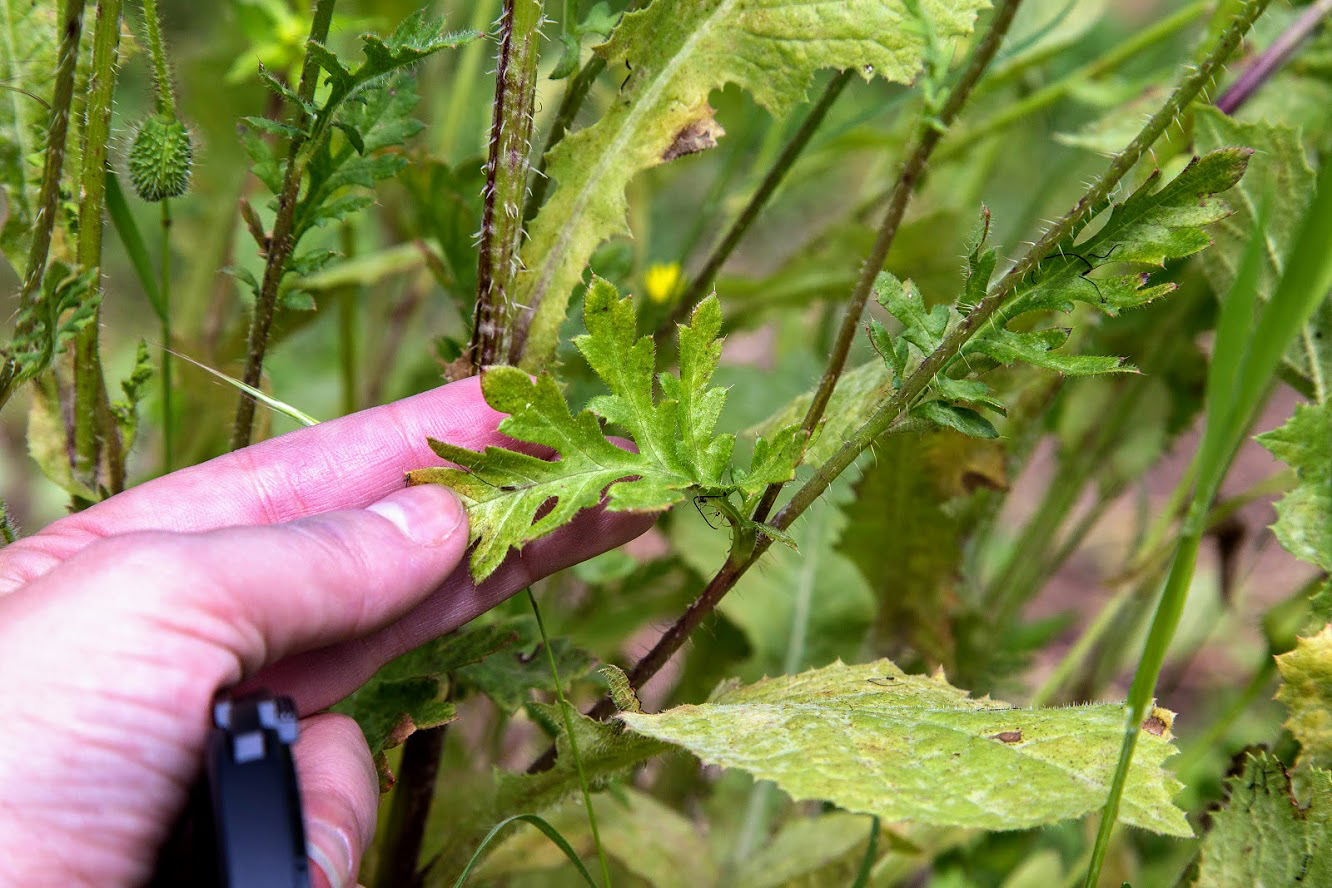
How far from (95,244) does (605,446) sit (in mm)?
633

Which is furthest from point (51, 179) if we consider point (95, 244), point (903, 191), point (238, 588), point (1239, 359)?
point (1239, 359)

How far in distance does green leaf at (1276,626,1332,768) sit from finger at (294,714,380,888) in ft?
3.31

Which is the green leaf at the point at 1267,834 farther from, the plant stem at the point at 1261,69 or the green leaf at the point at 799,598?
the plant stem at the point at 1261,69

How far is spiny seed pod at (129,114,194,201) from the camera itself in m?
1.22

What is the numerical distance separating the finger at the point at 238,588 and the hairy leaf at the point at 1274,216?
1120 mm

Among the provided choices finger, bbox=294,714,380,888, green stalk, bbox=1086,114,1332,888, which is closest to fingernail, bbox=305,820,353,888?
finger, bbox=294,714,380,888

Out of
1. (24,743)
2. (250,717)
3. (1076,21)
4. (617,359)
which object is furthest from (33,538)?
(1076,21)

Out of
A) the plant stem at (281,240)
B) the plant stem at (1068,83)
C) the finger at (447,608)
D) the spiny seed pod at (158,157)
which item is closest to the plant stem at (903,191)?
the finger at (447,608)

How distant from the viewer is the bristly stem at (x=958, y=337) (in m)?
0.96

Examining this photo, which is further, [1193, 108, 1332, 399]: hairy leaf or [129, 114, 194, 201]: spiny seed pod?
[1193, 108, 1332, 399]: hairy leaf

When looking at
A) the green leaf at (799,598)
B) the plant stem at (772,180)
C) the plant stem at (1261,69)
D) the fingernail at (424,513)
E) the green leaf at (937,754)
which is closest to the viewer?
the green leaf at (937,754)

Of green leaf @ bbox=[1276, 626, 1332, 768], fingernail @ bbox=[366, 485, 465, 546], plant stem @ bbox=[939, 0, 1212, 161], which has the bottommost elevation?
green leaf @ bbox=[1276, 626, 1332, 768]

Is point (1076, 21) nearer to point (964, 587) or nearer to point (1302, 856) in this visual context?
point (964, 587)

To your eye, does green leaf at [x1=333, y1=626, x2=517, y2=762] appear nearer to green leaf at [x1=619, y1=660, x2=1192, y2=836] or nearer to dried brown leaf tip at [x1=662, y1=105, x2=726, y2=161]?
green leaf at [x1=619, y1=660, x2=1192, y2=836]
